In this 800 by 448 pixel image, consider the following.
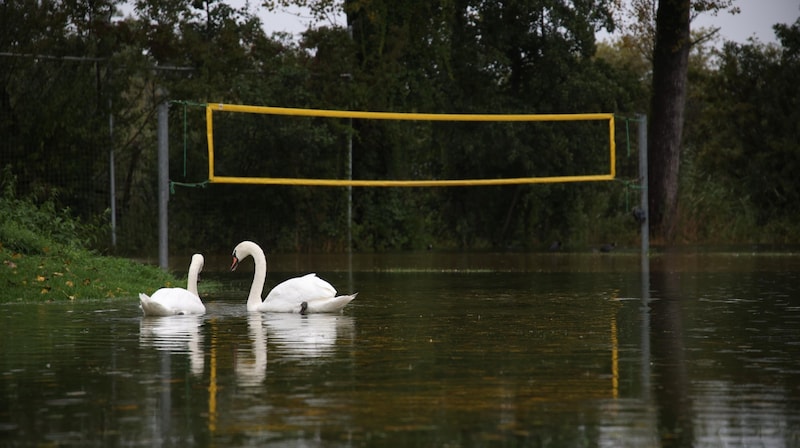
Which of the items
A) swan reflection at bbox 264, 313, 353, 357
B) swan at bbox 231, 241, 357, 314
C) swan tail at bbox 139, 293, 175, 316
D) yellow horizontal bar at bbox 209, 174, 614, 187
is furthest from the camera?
yellow horizontal bar at bbox 209, 174, 614, 187

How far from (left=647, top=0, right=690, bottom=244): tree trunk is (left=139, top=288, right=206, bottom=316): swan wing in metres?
30.8

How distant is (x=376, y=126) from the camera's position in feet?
148

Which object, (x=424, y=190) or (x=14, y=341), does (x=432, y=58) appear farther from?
(x=14, y=341)

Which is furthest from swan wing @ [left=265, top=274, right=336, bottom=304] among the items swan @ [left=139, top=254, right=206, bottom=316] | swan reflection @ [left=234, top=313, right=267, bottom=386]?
swan reflection @ [left=234, top=313, right=267, bottom=386]

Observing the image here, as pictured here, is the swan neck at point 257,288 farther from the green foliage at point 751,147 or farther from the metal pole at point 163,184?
the green foliage at point 751,147

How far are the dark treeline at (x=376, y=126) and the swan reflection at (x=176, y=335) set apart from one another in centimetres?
1847

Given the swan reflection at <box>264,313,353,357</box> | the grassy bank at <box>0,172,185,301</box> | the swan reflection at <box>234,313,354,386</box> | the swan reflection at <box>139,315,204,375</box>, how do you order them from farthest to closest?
the grassy bank at <box>0,172,185,301</box>
the swan reflection at <box>264,313,353,357</box>
the swan reflection at <box>139,315,204,375</box>
the swan reflection at <box>234,313,354,386</box>

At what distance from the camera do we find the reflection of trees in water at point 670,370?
25.4 ft

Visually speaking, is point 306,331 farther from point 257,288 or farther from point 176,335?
point 257,288

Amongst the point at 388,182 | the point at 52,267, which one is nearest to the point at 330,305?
the point at 52,267

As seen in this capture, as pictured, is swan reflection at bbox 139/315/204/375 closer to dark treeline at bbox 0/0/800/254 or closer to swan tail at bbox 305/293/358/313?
swan tail at bbox 305/293/358/313

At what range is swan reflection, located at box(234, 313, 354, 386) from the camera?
10.8m

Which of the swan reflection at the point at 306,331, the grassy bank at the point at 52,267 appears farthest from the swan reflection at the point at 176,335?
the grassy bank at the point at 52,267

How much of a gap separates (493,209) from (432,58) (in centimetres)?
533
